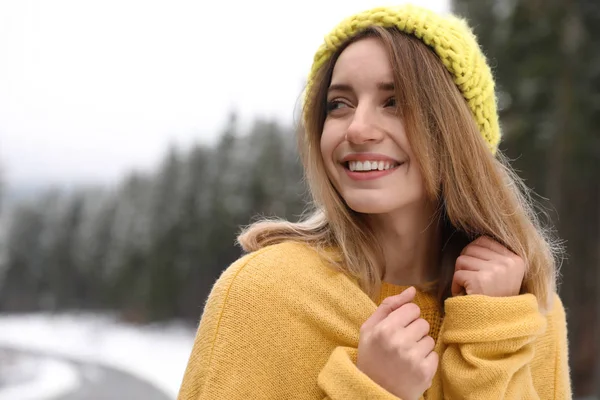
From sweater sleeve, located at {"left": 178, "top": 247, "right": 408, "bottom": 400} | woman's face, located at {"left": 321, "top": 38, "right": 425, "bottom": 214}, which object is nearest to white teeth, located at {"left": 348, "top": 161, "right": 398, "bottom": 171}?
woman's face, located at {"left": 321, "top": 38, "right": 425, "bottom": 214}

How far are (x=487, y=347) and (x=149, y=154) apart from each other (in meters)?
3.45

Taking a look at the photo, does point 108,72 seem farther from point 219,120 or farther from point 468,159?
point 468,159

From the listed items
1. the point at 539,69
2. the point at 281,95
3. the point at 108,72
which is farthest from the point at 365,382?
the point at 539,69

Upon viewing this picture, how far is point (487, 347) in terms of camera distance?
3.18 ft

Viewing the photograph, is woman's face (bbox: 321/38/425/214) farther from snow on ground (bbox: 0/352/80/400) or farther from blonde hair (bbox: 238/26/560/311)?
snow on ground (bbox: 0/352/80/400)

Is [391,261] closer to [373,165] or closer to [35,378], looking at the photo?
[373,165]

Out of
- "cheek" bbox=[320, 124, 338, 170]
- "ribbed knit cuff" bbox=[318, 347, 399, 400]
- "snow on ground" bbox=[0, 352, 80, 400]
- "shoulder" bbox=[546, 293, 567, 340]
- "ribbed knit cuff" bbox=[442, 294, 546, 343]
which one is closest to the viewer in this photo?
"ribbed knit cuff" bbox=[318, 347, 399, 400]

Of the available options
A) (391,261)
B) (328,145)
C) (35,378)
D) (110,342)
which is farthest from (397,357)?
(110,342)

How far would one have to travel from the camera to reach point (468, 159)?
3.49 ft

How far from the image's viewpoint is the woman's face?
1019 millimetres

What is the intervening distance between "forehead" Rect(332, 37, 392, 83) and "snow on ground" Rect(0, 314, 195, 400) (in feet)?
10.00

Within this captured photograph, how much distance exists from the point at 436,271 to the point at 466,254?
0.33 ft

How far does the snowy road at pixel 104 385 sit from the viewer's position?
376cm

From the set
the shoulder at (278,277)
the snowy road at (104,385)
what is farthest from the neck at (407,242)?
the snowy road at (104,385)
